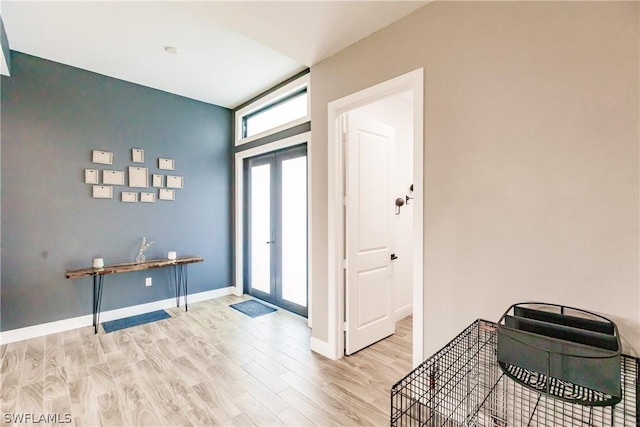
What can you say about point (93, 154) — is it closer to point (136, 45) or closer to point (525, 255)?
point (136, 45)

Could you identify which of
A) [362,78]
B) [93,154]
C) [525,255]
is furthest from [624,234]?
[93,154]

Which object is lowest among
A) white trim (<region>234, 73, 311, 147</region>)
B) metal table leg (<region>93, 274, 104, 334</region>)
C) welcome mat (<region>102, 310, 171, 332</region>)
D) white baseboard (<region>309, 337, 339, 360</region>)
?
welcome mat (<region>102, 310, 171, 332</region>)

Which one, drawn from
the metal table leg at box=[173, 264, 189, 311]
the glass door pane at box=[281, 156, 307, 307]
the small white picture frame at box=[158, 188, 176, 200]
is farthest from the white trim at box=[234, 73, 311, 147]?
the metal table leg at box=[173, 264, 189, 311]

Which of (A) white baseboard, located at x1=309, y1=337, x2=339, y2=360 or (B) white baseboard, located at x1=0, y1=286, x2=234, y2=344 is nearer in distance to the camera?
(A) white baseboard, located at x1=309, y1=337, x2=339, y2=360

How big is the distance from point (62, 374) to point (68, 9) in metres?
3.07

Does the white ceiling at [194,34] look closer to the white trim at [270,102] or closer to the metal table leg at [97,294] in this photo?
the white trim at [270,102]

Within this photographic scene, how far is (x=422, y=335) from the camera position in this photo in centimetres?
204

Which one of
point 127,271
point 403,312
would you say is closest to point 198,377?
point 127,271

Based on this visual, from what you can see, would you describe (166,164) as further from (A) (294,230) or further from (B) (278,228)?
(A) (294,230)

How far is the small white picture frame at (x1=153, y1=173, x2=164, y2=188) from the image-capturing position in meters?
4.00

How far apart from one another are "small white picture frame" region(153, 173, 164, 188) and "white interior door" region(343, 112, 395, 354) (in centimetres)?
282

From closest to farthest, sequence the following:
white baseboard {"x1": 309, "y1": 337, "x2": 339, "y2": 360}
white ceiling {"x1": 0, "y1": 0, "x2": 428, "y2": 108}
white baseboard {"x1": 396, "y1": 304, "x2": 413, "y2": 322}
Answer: white ceiling {"x1": 0, "y1": 0, "x2": 428, "y2": 108} < white baseboard {"x1": 309, "y1": 337, "x2": 339, "y2": 360} < white baseboard {"x1": 396, "y1": 304, "x2": 413, "y2": 322}

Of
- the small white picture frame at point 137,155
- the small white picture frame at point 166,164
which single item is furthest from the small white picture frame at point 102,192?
the small white picture frame at point 166,164

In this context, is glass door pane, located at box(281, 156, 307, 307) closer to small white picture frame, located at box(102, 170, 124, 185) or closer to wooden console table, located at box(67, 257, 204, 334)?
wooden console table, located at box(67, 257, 204, 334)
